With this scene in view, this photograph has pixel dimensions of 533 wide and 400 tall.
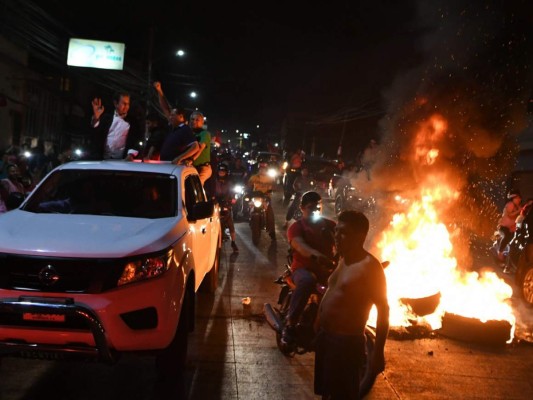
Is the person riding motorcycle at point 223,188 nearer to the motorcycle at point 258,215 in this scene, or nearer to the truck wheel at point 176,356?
the motorcycle at point 258,215

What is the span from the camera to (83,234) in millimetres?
4539

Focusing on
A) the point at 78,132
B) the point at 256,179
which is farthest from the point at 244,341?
the point at 78,132

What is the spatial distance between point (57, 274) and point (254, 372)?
2.22 meters

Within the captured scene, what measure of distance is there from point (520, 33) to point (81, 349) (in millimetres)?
12854

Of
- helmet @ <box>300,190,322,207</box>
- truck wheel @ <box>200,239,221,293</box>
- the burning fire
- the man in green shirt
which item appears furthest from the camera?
the man in green shirt

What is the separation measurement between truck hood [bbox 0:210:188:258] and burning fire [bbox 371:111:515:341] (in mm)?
3695

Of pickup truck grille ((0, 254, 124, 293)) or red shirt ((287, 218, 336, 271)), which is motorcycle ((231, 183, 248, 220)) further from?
pickup truck grille ((0, 254, 124, 293))

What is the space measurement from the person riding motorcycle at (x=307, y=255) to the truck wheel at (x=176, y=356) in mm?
1145

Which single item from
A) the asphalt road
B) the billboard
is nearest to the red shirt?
the asphalt road

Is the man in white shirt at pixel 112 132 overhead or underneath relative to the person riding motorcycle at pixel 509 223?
overhead

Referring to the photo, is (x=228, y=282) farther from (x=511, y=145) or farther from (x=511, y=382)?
(x=511, y=145)

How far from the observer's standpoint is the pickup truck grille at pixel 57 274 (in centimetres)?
417

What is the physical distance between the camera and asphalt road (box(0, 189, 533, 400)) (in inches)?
189

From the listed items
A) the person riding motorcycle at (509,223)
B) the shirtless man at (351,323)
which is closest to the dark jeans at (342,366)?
the shirtless man at (351,323)
